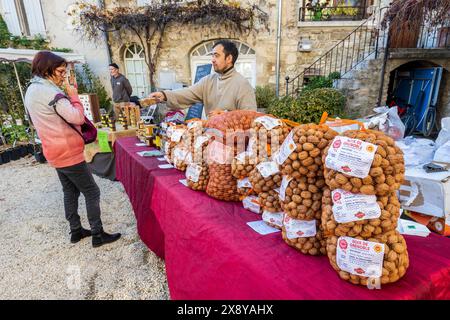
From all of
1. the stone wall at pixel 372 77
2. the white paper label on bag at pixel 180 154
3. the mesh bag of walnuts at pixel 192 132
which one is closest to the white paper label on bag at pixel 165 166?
the white paper label on bag at pixel 180 154

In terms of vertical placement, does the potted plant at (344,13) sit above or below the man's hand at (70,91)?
above

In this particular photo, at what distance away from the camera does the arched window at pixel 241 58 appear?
7912mm

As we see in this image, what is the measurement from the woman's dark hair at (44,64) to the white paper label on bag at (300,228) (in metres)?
1.96

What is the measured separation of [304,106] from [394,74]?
13.2 ft

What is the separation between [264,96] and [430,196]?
6.34 m

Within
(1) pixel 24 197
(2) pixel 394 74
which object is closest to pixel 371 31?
(2) pixel 394 74

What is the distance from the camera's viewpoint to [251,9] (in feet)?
24.3

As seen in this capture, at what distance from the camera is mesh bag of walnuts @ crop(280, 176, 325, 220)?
2.97 feet

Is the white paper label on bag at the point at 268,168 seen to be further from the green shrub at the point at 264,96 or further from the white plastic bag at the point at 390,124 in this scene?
the green shrub at the point at 264,96

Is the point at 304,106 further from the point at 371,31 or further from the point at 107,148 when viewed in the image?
the point at 107,148

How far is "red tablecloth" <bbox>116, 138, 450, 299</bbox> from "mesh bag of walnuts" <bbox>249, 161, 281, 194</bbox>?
0.57 feet

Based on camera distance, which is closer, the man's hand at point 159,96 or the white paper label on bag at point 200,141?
the white paper label on bag at point 200,141

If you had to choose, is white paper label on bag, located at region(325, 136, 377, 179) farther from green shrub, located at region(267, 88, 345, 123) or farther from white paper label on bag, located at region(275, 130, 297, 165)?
green shrub, located at region(267, 88, 345, 123)

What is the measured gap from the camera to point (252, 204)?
124cm
